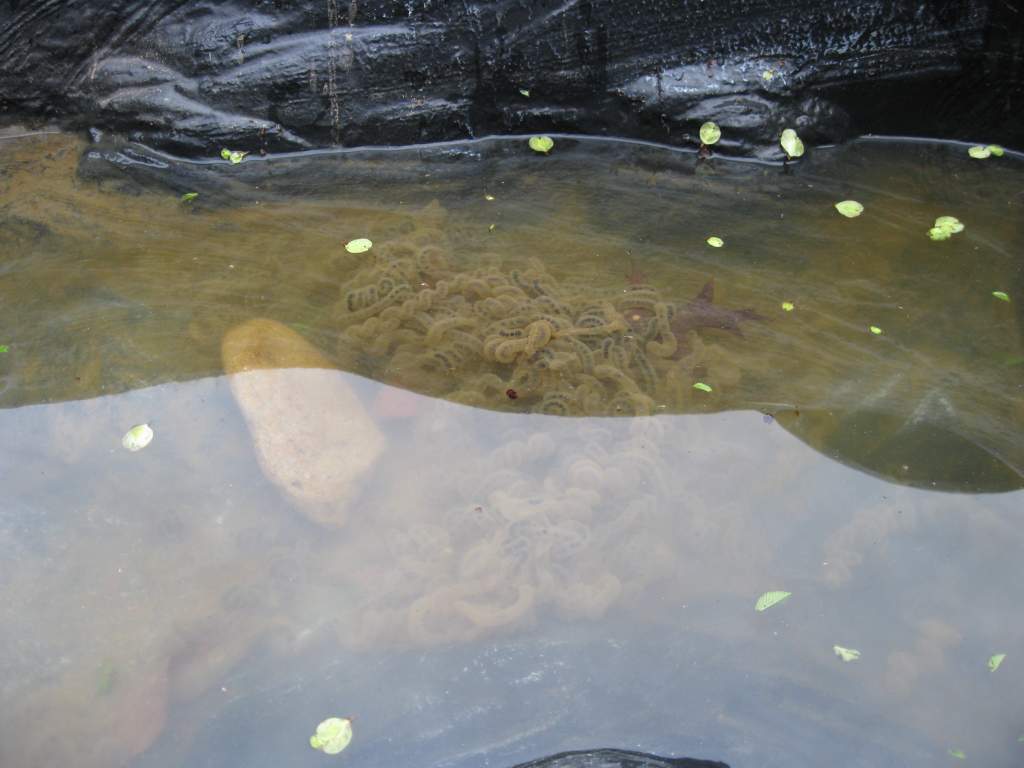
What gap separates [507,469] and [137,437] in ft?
5.37

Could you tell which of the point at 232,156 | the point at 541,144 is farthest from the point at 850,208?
the point at 232,156

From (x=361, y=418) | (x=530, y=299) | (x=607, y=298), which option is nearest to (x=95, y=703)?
(x=361, y=418)

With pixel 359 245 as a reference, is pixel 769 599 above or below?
below

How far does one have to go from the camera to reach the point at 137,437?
12.0 ft

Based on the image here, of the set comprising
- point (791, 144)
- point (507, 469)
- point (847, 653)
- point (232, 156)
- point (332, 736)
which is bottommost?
point (847, 653)

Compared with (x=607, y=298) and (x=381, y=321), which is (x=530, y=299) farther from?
(x=381, y=321)

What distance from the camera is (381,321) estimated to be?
4094 millimetres

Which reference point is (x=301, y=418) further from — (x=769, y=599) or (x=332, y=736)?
(x=769, y=599)

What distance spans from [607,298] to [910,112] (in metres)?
2.61

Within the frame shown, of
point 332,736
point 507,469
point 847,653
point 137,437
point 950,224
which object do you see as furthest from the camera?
point 950,224

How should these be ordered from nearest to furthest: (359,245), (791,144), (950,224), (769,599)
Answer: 1. (769,599)
2. (359,245)
3. (950,224)
4. (791,144)

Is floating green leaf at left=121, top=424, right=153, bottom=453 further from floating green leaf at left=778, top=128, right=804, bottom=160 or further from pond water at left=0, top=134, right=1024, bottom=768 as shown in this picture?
floating green leaf at left=778, top=128, right=804, bottom=160

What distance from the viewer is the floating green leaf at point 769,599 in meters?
3.15

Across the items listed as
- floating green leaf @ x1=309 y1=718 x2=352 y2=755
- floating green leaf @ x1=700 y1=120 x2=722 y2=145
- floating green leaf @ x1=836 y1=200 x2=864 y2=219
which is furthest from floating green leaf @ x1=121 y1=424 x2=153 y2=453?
floating green leaf @ x1=836 y1=200 x2=864 y2=219
